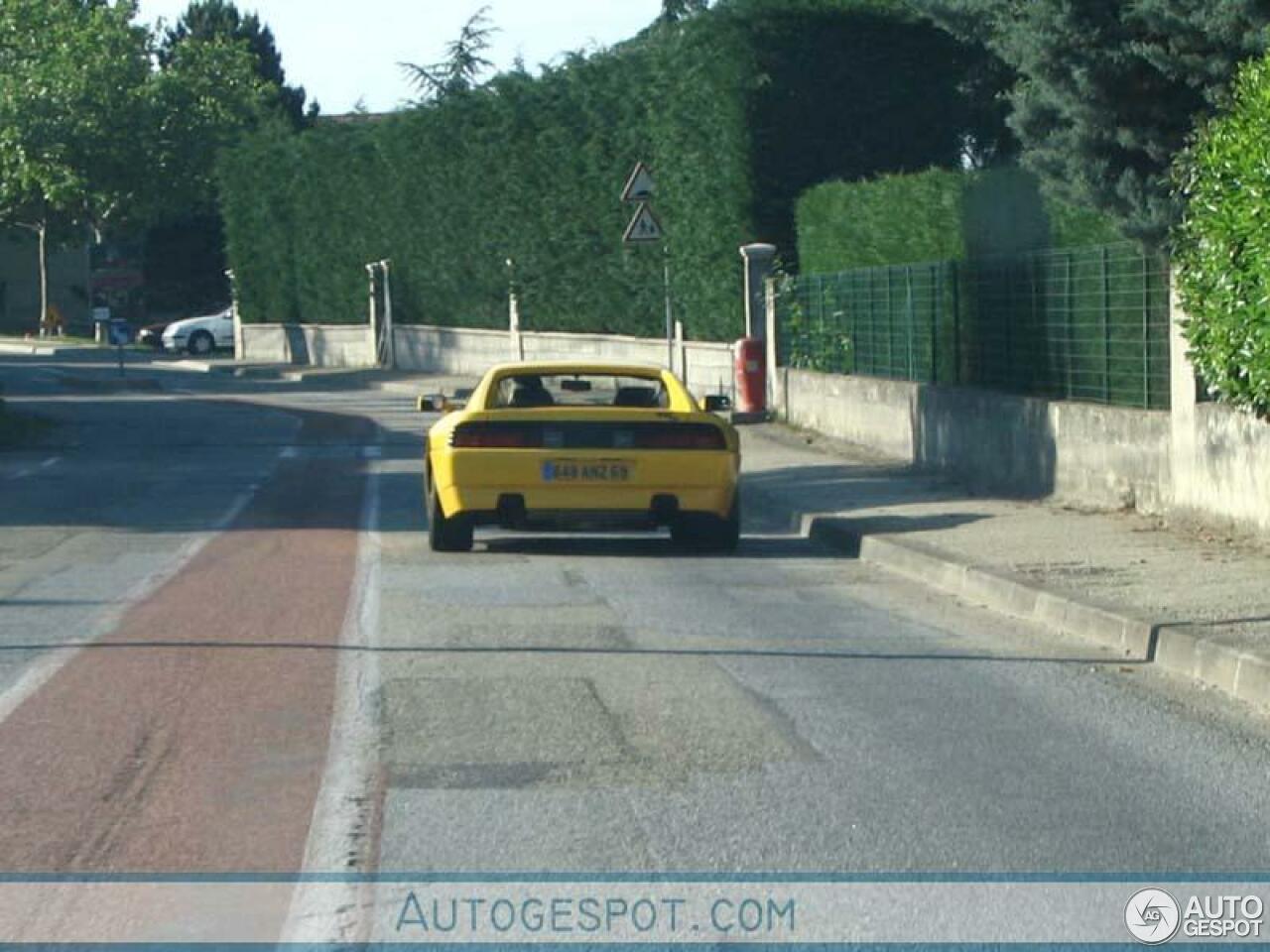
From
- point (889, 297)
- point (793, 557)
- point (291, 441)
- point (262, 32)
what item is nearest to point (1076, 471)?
point (793, 557)

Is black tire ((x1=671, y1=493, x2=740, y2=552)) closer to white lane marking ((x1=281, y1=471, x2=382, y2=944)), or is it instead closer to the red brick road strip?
the red brick road strip

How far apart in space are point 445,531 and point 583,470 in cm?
113

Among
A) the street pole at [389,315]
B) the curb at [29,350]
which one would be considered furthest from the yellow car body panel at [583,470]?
the curb at [29,350]

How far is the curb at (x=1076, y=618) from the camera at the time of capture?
31.6 feet

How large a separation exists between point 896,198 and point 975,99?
25.3 ft

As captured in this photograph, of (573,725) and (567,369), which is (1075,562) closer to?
(567,369)

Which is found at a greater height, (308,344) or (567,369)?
(308,344)

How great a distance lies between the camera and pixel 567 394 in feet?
56.0

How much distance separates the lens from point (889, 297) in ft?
79.3

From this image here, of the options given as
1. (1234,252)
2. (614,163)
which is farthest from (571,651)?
(614,163)

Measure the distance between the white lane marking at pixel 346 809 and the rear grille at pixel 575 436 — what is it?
304 centimetres

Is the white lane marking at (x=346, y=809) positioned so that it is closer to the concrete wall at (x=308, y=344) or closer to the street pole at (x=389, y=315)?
the street pole at (x=389, y=315)

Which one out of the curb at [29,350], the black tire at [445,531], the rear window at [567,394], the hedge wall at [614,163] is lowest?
the black tire at [445,531]

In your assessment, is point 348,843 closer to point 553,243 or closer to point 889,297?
point 889,297
